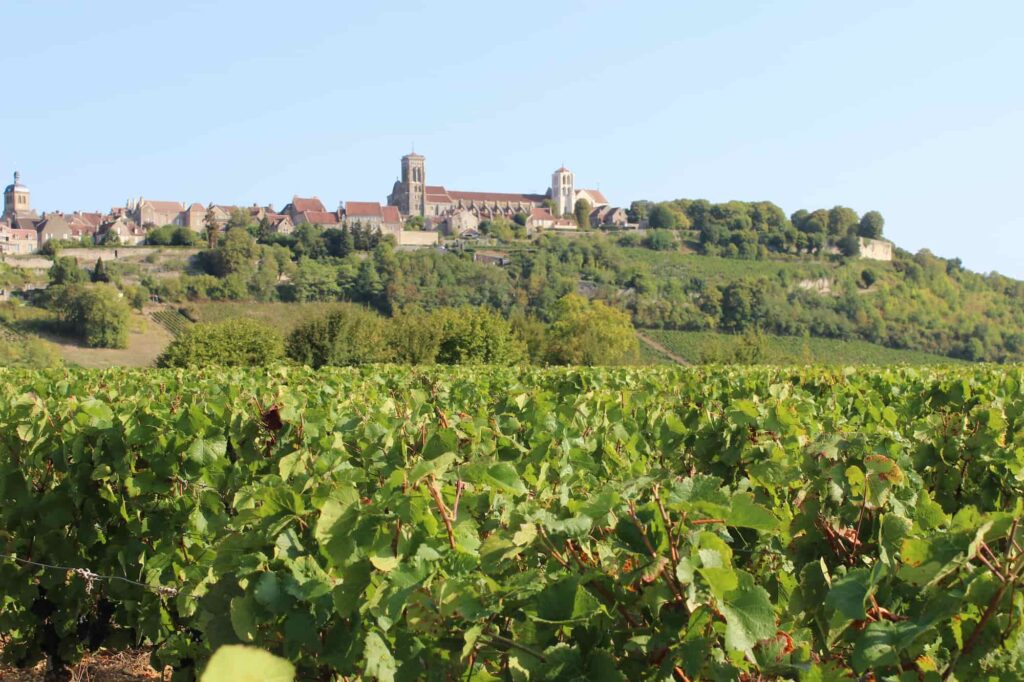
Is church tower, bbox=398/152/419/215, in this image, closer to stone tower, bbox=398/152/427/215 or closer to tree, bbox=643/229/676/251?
stone tower, bbox=398/152/427/215

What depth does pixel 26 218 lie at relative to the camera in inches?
5364

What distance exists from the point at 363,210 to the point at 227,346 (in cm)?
9568

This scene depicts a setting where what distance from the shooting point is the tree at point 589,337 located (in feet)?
191

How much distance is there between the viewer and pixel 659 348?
278ft

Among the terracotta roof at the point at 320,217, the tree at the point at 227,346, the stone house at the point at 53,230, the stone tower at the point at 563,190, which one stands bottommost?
the tree at the point at 227,346

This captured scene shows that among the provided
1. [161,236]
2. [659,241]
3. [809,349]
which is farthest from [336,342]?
[659,241]

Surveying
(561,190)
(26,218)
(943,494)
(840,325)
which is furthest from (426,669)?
(561,190)

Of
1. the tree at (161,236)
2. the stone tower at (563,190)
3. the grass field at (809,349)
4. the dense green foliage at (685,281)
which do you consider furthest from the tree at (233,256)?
the stone tower at (563,190)

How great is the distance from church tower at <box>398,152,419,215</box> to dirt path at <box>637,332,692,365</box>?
2833 inches

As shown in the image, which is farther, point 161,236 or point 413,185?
point 413,185

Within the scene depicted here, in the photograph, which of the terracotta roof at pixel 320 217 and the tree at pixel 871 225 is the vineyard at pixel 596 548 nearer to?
the terracotta roof at pixel 320 217

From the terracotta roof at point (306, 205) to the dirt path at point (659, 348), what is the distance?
65672mm

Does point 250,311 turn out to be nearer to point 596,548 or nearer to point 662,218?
point 662,218

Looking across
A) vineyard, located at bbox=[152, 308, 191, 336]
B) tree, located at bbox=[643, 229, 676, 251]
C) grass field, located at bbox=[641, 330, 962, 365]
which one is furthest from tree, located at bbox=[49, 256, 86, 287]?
tree, located at bbox=[643, 229, 676, 251]
